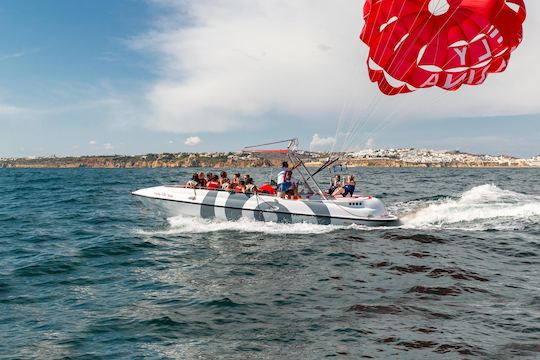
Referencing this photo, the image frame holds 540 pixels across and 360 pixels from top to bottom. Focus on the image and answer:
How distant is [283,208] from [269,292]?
7494 millimetres

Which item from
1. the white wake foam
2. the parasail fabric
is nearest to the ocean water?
the white wake foam

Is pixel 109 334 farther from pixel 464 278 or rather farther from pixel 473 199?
pixel 473 199

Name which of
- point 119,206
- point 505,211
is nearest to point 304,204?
point 505,211

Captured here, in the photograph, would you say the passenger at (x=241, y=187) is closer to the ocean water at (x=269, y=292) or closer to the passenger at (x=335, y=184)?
the ocean water at (x=269, y=292)

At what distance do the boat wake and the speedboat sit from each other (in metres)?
2.22

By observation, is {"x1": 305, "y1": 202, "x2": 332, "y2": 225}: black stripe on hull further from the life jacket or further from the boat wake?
the boat wake

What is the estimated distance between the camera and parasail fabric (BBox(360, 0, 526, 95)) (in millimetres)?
14297

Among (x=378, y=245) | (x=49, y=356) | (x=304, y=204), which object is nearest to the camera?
(x=49, y=356)

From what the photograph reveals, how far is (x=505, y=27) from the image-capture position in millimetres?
14328

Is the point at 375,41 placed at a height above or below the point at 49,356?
above

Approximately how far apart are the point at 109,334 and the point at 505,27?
15.0 m

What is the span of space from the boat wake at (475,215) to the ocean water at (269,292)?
684mm

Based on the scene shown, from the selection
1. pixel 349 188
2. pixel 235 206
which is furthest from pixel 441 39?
pixel 235 206

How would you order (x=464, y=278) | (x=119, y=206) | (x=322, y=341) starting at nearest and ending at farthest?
1. (x=322, y=341)
2. (x=464, y=278)
3. (x=119, y=206)
